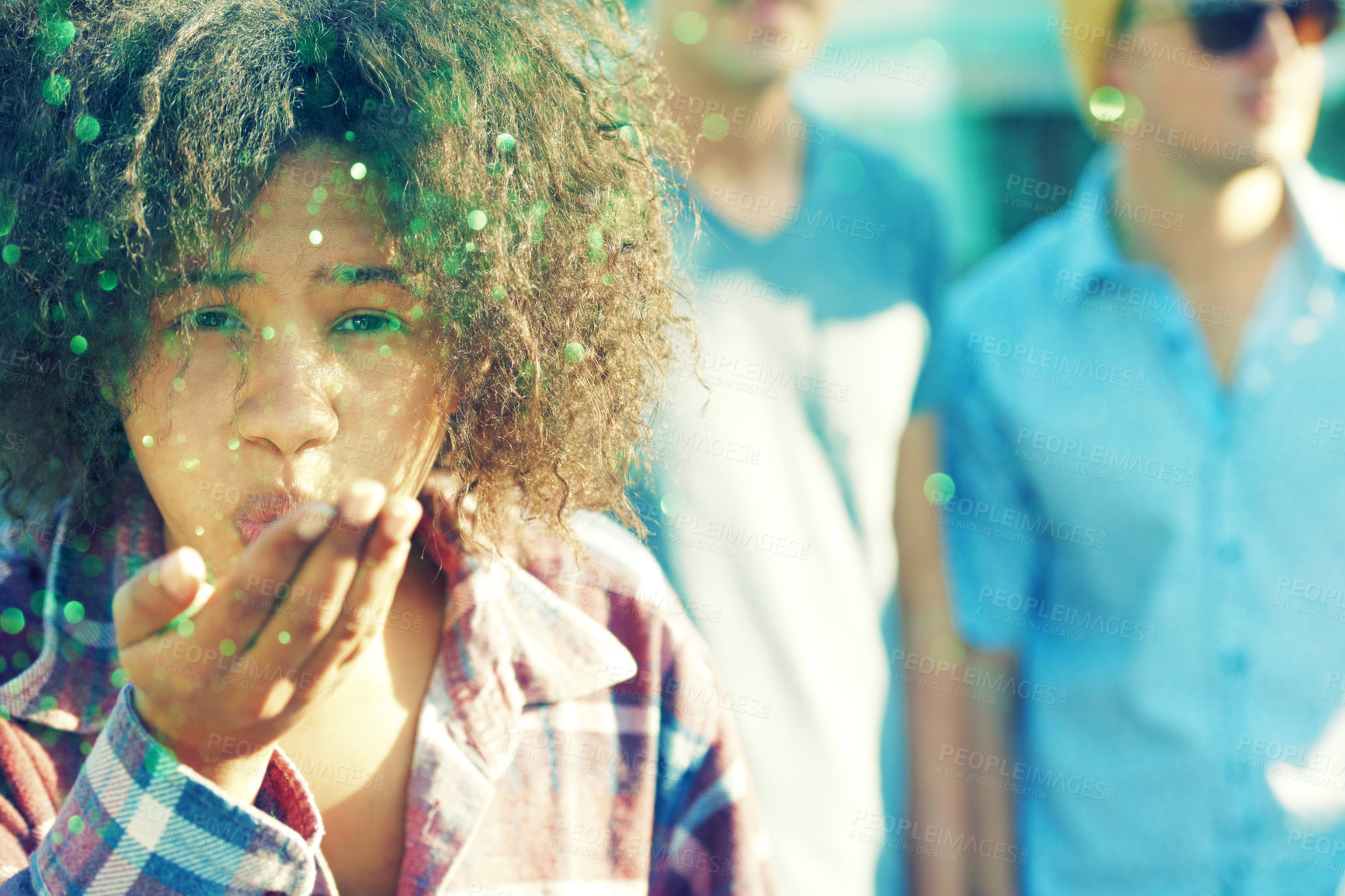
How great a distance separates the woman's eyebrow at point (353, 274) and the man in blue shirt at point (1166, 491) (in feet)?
4.50

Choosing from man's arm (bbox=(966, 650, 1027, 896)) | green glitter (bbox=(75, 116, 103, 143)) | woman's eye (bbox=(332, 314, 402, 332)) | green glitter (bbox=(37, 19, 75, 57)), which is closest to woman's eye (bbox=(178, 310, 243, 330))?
woman's eye (bbox=(332, 314, 402, 332))

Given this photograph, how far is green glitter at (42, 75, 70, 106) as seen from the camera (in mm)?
960

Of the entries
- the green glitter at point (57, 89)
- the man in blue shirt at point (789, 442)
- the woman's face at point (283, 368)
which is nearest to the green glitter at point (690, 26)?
the man in blue shirt at point (789, 442)

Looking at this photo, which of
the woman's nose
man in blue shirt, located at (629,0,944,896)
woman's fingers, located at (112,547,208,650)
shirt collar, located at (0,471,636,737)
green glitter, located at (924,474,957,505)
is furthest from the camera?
green glitter, located at (924,474,957,505)

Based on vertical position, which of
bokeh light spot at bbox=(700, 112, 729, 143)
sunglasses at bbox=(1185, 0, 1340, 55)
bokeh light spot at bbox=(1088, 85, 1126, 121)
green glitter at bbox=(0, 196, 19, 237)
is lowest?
green glitter at bbox=(0, 196, 19, 237)

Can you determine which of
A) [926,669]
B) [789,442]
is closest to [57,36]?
[789,442]

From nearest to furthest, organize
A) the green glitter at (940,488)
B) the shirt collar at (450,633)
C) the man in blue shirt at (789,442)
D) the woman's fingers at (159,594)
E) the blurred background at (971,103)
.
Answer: the woman's fingers at (159,594)
the shirt collar at (450,633)
the man in blue shirt at (789,442)
the green glitter at (940,488)
the blurred background at (971,103)

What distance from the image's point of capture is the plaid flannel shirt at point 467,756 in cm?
89

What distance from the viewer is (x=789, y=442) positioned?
1.85 m

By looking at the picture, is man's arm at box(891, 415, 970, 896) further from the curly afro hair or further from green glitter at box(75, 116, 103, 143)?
green glitter at box(75, 116, 103, 143)

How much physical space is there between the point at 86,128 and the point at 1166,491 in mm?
1927

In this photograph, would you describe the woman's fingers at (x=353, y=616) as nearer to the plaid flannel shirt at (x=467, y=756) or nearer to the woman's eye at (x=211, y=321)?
the plaid flannel shirt at (x=467, y=756)

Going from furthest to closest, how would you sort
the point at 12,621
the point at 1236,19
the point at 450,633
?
the point at 1236,19 → the point at 450,633 → the point at 12,621

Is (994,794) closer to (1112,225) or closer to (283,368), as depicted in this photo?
(1112,225)
